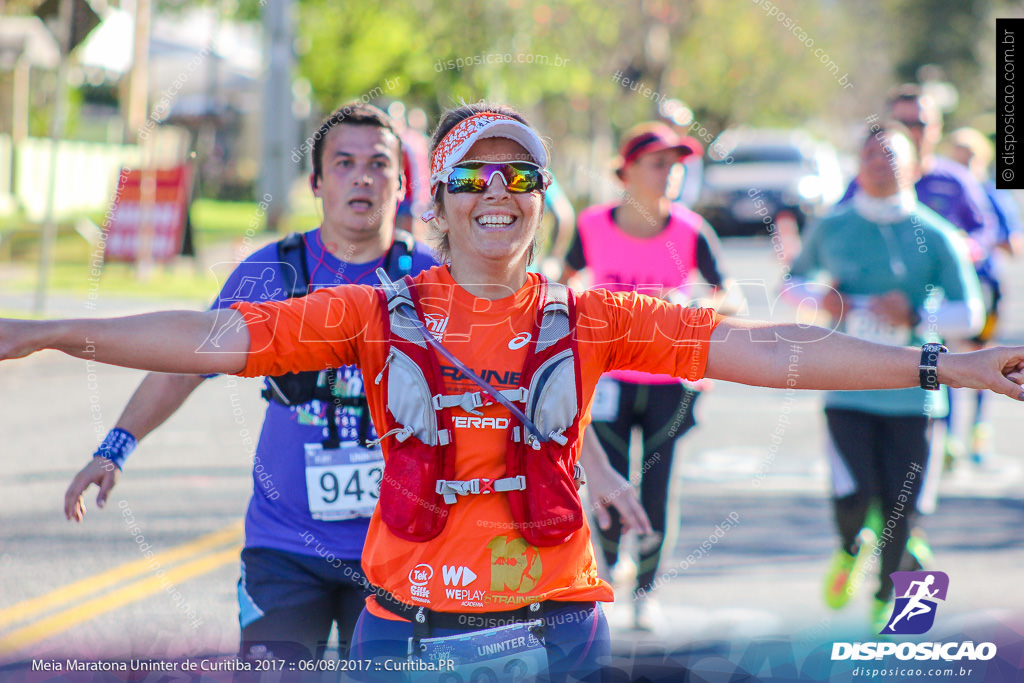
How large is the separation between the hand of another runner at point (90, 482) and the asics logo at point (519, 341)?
4.29 ft

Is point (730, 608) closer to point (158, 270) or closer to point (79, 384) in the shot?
point (79, 384)

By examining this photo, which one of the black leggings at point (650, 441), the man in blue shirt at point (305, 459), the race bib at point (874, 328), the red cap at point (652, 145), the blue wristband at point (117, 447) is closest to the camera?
the blue wristband at point (117, 447)

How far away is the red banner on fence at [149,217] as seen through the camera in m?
16.5

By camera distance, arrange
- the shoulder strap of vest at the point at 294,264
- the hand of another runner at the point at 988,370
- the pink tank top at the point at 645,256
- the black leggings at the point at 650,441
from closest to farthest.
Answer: the hand of another runner at the point at 988,370 → the shoulder strap of vest at the point at 294,264 → the black leggings at the point at 650,441 → the pink tank top at the point at 645,256

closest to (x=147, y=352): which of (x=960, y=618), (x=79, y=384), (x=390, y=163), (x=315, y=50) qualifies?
(x=390, y=163)

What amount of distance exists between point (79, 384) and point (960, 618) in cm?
886

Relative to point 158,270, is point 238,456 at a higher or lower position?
lower

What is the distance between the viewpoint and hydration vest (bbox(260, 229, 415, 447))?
141 inches

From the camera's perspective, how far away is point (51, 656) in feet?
14.7

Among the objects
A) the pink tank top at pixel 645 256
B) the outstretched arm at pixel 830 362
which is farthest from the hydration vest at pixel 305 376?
the pink tank top at pixel 645 256

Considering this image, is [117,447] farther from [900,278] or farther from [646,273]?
[900,278]

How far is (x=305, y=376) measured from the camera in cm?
356

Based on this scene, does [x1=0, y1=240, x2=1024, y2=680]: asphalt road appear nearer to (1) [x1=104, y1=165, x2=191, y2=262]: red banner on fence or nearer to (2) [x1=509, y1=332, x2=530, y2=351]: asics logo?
(2) [x1=509, y1=332, x2=530, y2=351]: asics logo

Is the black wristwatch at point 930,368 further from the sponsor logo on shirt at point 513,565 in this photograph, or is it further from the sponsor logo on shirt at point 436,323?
the sponsor logo on shirt at point 436,323
